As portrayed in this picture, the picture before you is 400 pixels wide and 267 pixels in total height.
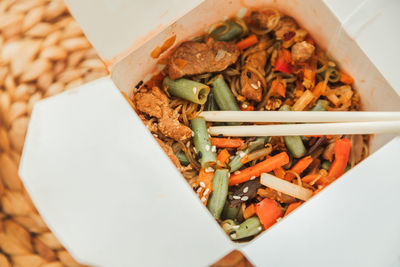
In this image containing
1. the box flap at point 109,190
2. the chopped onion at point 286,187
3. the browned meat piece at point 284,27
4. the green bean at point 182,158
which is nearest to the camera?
the box flap at point 109,190

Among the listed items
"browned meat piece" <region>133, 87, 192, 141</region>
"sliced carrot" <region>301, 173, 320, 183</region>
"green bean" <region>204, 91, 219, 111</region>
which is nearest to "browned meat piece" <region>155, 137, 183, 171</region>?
"browned meat piece" <region>133, 87, 192, 141</region>

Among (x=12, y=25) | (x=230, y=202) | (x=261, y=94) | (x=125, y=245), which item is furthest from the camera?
(x=261, y=94)

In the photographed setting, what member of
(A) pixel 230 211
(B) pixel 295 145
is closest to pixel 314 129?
(B) pixel 295 145

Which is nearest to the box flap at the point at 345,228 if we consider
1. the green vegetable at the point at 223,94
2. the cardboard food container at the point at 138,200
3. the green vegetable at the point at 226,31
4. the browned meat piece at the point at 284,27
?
the cardboard food container at the point at 138,200

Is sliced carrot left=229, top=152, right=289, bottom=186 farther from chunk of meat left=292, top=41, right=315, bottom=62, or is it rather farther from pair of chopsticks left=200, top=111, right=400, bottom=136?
chunk of meat left=292, top=41, right=315, bottom=62

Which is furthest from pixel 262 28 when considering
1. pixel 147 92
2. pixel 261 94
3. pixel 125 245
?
pixel 125 245

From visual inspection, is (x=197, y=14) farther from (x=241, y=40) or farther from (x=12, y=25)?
(x=12, y=25)

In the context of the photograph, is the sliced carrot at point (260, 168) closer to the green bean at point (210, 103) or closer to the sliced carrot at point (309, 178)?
the sliced carrot at point (309, 178)

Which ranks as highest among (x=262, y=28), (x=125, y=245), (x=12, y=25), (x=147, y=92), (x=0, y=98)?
(x=12, y=25)
